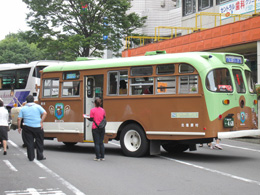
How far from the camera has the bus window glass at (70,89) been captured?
14.7 m

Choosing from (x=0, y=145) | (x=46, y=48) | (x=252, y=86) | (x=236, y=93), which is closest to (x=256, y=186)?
(x=236, y=93)

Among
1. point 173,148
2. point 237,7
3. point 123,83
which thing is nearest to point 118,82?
point 123,83

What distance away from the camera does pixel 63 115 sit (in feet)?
49.0

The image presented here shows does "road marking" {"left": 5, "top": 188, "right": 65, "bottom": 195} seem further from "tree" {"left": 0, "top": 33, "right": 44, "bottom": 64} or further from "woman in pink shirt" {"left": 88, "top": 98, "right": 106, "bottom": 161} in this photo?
"tree" {"left": 0, "top": 33, "right": 44, "bottom": 64}

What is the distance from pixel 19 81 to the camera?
30.1 m

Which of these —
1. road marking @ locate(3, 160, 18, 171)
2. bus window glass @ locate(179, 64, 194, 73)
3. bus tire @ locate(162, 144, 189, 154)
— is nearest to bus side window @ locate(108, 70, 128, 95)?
bus window glass @ locate(179, 64, 194, 73)

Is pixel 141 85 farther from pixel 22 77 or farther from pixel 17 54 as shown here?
pixel 17 54

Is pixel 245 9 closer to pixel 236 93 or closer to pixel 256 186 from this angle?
pixel 236 93

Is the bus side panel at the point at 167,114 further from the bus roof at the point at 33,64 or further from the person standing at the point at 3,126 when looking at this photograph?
the bus roof at the point at 33,64

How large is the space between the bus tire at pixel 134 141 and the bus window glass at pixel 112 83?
119cm

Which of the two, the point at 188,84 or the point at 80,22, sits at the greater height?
the point at 80,22

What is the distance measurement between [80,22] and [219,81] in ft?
94.2

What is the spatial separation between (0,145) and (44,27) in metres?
25.5

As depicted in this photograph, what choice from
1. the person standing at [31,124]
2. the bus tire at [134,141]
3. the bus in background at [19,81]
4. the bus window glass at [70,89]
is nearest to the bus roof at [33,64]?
the bus in background at [19,81]
